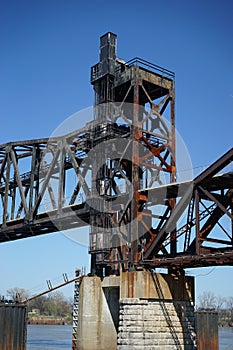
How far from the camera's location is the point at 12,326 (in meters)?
36.9

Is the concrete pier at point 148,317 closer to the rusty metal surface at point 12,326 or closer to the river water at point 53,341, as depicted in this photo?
the rusty metal surface at point 12,326

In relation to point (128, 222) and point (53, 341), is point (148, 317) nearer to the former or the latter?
point (128, 222)

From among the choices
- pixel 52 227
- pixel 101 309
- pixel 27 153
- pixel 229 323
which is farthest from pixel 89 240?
pixel 229 323

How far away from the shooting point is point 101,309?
136 ft

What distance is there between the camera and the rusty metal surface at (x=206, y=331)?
48438 mm

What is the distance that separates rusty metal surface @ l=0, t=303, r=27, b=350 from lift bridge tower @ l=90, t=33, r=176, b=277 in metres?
8.06

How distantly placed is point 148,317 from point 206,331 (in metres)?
16.3

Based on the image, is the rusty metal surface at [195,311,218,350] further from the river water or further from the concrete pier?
the river water

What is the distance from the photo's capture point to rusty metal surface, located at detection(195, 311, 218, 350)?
48438 millimetres

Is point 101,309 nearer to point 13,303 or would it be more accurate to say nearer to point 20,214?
point 13,303

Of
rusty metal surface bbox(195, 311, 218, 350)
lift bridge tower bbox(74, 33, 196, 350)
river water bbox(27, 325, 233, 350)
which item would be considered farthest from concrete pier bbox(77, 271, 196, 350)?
river water bbox(27, 325, 233, 350)

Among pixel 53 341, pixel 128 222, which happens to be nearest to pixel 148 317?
pixel 128 222

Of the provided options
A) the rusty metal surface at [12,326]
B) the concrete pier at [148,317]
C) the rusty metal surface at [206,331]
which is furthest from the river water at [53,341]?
the rusty metal surface at [12,326]

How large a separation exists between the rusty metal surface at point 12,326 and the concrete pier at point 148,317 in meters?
5.41
